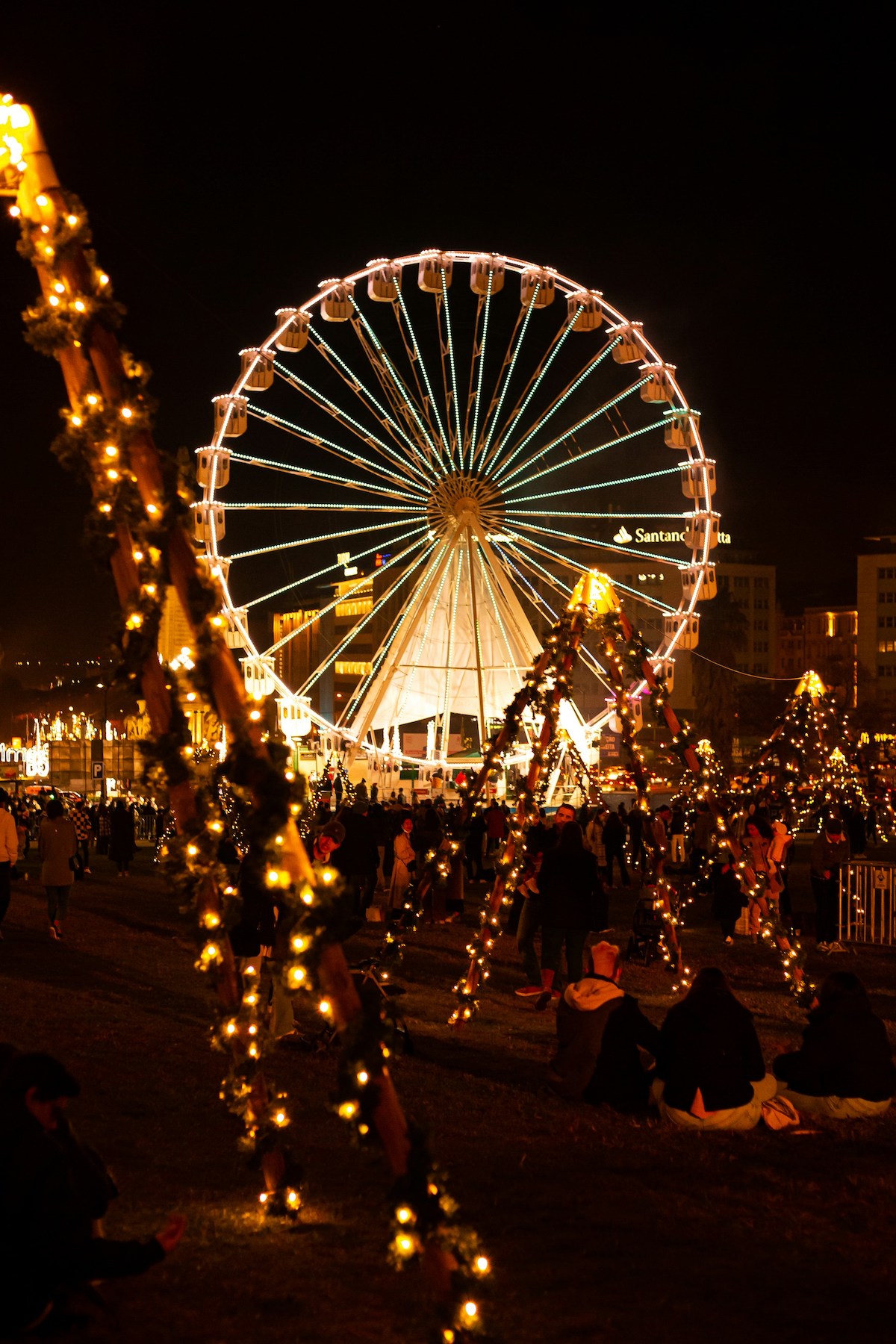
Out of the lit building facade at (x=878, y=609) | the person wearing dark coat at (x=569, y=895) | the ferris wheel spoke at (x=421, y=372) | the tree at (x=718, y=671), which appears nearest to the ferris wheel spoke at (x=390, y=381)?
the ferris wheel spoke at (x=421, y=372)

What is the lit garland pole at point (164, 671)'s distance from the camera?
555cm

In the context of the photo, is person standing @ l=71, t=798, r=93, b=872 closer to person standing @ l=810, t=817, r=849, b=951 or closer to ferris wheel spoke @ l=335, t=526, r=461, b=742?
ferris wheel spoke @ l=335, t=526, r=461, b=742

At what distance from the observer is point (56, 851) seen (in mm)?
15812

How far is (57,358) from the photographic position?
245 inches

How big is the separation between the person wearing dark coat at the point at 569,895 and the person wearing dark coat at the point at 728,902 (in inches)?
176

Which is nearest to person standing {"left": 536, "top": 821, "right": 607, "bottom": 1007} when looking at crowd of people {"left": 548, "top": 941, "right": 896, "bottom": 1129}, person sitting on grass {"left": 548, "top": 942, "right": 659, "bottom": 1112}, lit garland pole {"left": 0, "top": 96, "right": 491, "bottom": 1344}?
person sitting on grass {"left": 548, "top": 942, "right": 659, "bottom": 1112}

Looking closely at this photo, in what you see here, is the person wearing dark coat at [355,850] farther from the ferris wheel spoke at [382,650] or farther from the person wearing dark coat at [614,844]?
the ferris wheel spoke at [382,650]

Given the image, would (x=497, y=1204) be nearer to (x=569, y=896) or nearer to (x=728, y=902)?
(x=569, y=896)

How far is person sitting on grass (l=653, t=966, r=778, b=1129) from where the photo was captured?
8.12 metres

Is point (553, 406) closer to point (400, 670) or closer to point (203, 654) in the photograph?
point (400, 670)

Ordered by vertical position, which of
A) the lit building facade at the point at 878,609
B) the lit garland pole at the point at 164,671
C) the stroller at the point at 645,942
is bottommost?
the stroller at the point at 645,942

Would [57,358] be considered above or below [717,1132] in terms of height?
above

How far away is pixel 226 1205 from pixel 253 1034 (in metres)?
0.95

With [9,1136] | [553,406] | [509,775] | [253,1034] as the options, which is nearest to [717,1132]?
[253,1034]
